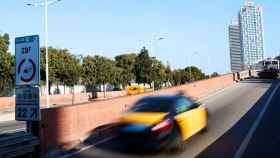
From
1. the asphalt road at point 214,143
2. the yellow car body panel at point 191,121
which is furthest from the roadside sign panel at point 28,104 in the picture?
the yellow car body panel at point 191,121

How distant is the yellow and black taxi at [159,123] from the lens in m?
12.1


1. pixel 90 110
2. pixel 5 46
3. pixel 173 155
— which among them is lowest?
pixel 173 155

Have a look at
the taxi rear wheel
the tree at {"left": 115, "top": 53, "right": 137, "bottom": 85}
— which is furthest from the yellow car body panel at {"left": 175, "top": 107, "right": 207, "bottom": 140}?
the tree at {"left": 115, "top": 53, "right": 137, "bottom": 85}

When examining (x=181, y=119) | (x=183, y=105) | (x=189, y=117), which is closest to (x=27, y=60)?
(x=181, y=119)

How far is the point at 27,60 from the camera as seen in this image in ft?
32.9

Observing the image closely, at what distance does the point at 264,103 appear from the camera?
2680cm

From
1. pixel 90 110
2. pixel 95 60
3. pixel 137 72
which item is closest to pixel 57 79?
pixel 95 60

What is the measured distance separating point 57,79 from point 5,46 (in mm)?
20440

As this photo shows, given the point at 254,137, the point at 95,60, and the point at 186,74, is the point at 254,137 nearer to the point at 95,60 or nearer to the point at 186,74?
the point at 95,60

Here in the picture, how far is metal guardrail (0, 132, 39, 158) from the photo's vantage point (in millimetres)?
9922

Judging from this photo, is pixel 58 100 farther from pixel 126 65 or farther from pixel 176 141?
pixel 176 141

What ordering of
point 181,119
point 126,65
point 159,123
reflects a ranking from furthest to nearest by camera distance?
1. point 126,65
2. point 181,119
3. point 159,123

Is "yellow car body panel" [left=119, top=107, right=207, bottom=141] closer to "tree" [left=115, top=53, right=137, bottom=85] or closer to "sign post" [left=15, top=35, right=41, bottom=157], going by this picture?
"sign post" [left=15, top=35, right=41, bottom=157]

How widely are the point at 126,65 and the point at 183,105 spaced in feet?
325
